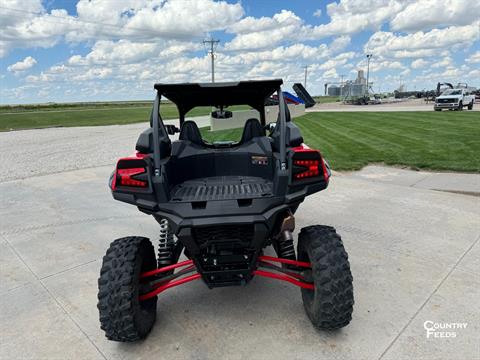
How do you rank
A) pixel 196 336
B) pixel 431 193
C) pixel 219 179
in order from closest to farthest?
pixel 196 336
pixel 219 179
pixel 431 193

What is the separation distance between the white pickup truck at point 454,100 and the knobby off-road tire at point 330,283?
2884 centimetres

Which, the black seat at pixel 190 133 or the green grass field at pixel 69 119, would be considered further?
the green grass field at pixel 69 119

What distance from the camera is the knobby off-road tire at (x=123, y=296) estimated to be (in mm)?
2488

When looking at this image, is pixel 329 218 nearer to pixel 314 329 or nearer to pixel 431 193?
pixel 431 193

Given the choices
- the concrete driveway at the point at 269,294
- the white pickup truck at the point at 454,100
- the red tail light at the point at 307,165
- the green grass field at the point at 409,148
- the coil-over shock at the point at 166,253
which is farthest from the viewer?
the white pickup truck at the point at 454,100

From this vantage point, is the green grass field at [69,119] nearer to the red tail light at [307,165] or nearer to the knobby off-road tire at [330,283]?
the red tail light at [307,165]

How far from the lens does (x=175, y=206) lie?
2652mm

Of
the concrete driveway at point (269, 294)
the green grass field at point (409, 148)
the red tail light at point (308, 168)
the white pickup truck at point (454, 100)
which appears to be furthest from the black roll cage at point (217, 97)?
the white pickup truck at point (454, 100)

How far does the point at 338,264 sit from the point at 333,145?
9.73 meters

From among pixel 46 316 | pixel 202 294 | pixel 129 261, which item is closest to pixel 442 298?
pixel 202 294

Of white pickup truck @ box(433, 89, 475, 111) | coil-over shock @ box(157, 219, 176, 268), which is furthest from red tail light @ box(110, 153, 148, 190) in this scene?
white pickup truck @ box(433, 89, 475, 111)

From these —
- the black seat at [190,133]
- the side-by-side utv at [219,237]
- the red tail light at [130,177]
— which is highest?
the black seat at [190,133]

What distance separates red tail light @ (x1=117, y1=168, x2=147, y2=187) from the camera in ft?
8.86

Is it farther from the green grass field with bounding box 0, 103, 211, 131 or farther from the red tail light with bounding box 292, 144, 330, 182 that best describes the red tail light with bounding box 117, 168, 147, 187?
the green grass field with bounding box 0, 103, 211, 131
